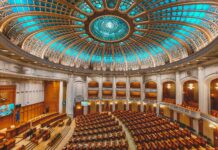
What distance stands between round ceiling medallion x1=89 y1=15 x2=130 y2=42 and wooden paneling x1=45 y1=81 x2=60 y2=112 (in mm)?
13743

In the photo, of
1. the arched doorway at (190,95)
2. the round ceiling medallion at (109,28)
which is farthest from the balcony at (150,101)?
the round ceiling medallion at (109,28)

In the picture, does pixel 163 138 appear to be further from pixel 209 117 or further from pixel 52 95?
pixel 52 95

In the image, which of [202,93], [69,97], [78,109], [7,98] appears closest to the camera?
[202,93]

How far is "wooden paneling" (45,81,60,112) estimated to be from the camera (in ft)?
80.2

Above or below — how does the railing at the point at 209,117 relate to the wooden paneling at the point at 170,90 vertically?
below

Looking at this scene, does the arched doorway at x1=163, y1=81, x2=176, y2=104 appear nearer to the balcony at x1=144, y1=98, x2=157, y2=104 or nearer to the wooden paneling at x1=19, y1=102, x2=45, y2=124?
the balcony at x1=144, y1=98, x2=157, y2=104

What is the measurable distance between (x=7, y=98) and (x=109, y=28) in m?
18.2

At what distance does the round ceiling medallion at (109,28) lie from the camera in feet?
54.6

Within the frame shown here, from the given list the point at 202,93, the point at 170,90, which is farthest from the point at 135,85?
the point at 202,93

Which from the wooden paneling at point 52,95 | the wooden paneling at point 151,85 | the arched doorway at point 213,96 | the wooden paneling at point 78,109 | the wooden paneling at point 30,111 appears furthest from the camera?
the wooden paneling at point 151,85

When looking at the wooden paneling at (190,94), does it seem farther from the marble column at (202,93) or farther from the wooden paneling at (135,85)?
the wooden paneling at (135,85)

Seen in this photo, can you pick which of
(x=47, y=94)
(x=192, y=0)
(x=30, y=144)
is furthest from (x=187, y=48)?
(x=47, y=94)

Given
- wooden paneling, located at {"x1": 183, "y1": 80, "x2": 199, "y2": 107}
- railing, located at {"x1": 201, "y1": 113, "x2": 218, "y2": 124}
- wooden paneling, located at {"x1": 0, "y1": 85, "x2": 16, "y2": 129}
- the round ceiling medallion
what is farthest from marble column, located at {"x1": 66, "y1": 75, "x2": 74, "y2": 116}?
railing, located at {"x1": 201, "y1": 113, "x2": 218, "y2": 124}

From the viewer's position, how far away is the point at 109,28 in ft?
62.7
